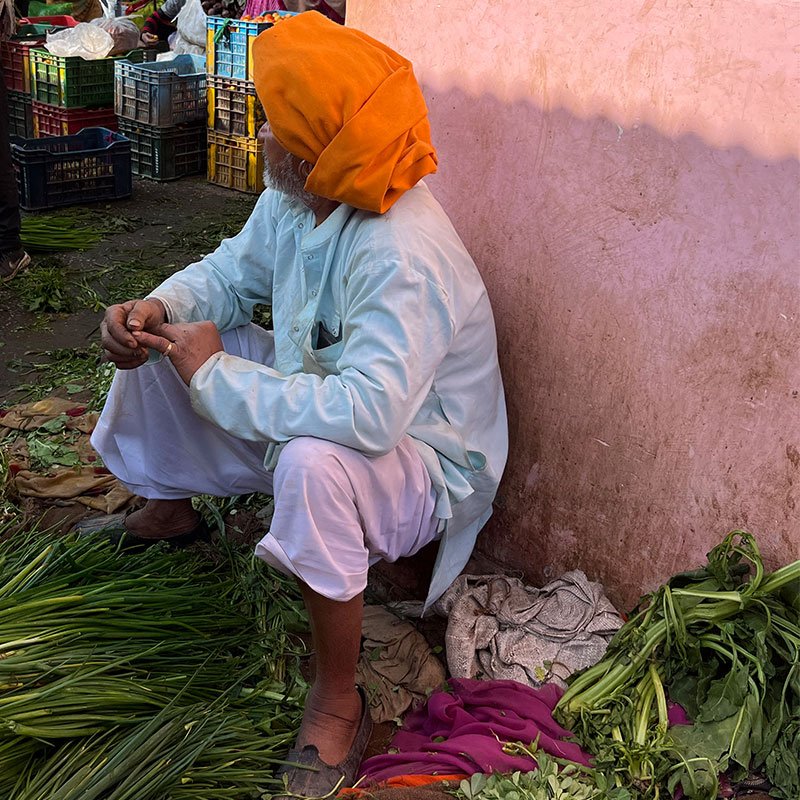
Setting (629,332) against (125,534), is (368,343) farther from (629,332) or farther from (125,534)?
(125,534)

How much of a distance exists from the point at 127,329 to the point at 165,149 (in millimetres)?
5678

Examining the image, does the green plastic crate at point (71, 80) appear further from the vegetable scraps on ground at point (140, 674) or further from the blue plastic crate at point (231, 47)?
the vegetable scraps on ground at point (140, 674)

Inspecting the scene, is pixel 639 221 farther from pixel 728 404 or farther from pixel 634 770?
pixel 634 770

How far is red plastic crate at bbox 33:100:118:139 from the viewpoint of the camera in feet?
25.7

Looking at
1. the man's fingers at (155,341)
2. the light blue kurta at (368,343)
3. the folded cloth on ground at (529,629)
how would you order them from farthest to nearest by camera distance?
1. the folded cloth on ground at (529,629)
2. the man's fingers at (155,341)
3. the light blue kurta at (368,343)

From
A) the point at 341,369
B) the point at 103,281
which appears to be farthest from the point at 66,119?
Answer: the point at 341,369

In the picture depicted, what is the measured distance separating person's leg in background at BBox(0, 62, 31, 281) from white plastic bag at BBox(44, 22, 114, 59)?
2624 mm

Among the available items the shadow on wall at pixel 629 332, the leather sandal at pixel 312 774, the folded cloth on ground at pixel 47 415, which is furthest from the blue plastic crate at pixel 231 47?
the leather sandal at pixel 312 774

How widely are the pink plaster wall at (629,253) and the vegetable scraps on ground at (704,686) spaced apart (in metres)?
0.13

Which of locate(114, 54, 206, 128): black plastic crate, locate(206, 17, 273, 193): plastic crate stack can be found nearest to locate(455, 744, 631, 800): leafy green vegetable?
locate(206, 17, 273, 193): plastic crate stack

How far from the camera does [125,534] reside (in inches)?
117

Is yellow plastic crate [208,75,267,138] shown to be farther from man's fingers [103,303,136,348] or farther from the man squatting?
man's fingers [103,303,136,348]

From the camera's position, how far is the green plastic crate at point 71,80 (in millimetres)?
7738

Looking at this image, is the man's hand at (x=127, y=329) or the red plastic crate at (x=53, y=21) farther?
the red plastic crate at (x=53, y=21)
